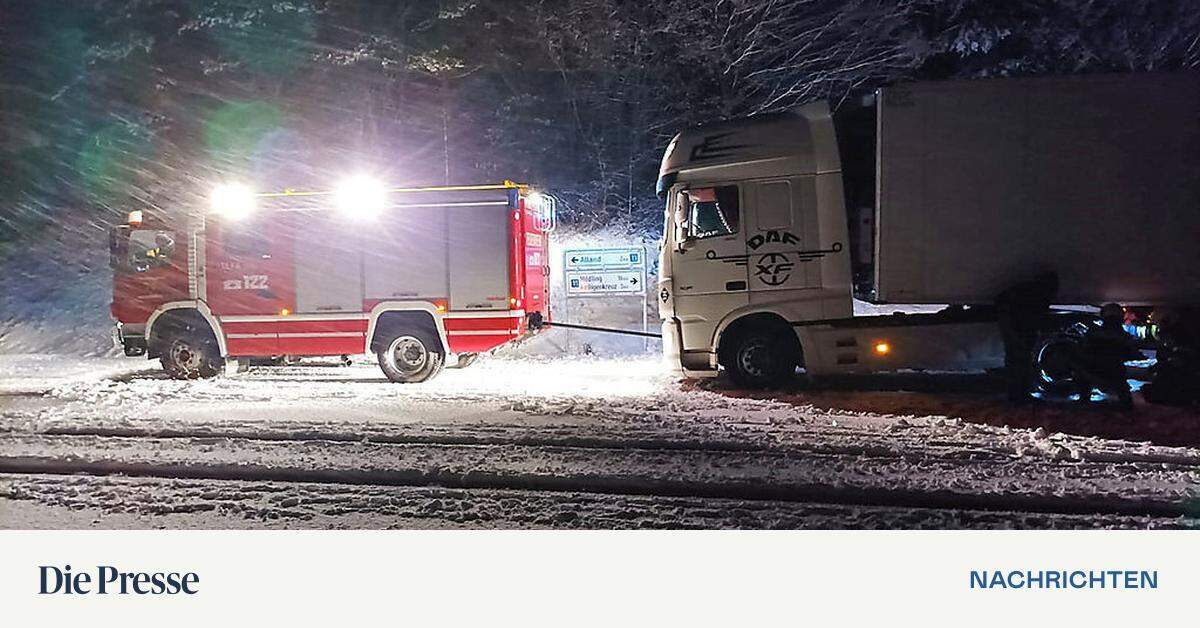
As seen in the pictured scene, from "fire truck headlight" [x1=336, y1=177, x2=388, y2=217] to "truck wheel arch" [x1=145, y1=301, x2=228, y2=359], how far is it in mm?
2260

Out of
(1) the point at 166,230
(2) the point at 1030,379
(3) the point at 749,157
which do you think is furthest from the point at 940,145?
(1) the point at 166,230

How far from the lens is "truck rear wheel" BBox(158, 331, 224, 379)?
10797mm

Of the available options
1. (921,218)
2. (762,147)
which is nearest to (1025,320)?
(921,218)

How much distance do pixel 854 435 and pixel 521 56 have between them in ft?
37.8

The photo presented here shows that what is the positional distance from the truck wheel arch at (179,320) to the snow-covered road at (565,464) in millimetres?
1690

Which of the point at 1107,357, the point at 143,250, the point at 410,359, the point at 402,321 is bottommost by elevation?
the point at 1107,357

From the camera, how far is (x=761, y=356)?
Result: 9047mm

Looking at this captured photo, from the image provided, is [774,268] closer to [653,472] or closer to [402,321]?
[653,472]

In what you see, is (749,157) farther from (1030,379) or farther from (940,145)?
(1030,379)

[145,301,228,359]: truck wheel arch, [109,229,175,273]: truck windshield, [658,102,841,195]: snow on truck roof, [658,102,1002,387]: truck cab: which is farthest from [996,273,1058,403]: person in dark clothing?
[109,229,175,273]: truck windshield

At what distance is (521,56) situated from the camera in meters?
Answer: 15.8

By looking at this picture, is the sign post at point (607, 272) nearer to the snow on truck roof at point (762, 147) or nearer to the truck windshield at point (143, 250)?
the snow on truck roof at point (762, 147)
